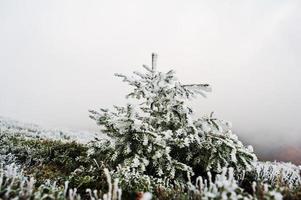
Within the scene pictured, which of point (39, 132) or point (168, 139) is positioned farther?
point (39, 132)

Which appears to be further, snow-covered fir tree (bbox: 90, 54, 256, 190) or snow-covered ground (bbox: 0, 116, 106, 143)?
snow-covered ground (bbox: 0, 116, 106, 143)

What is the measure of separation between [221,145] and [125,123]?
2.02 metres

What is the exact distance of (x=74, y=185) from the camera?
8.01 metres

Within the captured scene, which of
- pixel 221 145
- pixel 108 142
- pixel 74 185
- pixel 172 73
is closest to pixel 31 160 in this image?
pixel 108 142

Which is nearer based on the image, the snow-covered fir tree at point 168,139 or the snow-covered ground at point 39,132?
the snow-covered fir tree at point 168,139

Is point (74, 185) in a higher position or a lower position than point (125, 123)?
lower

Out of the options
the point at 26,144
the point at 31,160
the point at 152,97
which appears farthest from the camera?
the point at 26,144

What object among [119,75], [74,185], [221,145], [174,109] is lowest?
[74,185]

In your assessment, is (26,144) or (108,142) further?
(26,144)

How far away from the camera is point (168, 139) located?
31.1ft

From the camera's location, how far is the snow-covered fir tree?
900 cm

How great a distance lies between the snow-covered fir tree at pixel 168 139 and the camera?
9.00 meters

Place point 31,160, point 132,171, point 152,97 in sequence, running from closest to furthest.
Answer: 1. point 132,171
2. point 152,97
3. point 31,160

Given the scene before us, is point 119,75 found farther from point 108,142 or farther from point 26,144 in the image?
point 26,144
